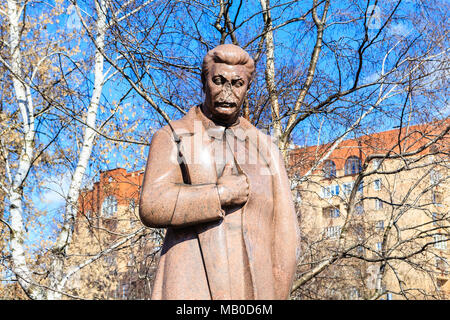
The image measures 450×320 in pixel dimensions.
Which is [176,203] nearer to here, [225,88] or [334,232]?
[225,88]

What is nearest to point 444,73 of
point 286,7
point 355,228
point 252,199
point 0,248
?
point 286,7

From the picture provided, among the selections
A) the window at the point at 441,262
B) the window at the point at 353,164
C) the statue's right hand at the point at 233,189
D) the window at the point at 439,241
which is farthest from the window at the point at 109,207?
the statue's right hand at the point at 233,189

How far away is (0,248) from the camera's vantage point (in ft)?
39.0

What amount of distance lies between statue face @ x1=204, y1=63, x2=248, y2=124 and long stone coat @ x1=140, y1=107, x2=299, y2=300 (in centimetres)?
18

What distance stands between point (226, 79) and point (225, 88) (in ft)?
0.17

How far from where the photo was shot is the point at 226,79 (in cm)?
309

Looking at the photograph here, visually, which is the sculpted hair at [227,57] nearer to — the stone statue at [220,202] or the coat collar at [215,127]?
the stone statue at [220,202]

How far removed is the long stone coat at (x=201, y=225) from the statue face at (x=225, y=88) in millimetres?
178

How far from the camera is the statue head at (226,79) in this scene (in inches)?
122

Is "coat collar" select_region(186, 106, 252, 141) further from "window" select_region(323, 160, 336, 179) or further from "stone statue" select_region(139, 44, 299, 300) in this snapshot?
"window" select_region(323, 160, 336, 179)

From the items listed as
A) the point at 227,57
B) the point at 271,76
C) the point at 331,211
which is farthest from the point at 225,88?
the point at 331,211

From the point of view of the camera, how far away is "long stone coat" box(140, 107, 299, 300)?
9.20ft

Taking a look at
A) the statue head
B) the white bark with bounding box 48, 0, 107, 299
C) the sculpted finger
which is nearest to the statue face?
the statue head

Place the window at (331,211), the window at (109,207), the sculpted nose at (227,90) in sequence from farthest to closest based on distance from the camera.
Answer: the window at (109,207)
the window at (331,211)
the sculpted nose at (227,90)
